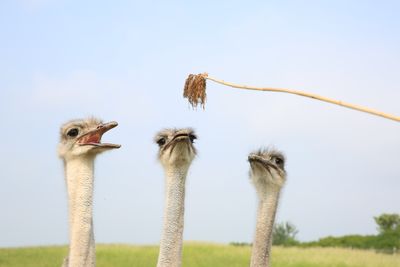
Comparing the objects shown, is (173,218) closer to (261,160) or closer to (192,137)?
(192,137)

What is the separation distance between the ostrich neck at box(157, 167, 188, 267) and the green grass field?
12726 millimetres

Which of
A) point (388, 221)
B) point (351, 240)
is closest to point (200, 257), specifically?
point (351, 240)

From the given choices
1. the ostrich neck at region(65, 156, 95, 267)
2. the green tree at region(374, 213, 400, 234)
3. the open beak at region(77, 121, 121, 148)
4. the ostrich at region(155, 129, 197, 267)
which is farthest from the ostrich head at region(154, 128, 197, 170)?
the green tree at region(374, 213, 400, 234)

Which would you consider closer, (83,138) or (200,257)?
(83,138)

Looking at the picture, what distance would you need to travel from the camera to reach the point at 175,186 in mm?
7734

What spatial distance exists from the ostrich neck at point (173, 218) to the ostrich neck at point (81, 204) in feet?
2.57

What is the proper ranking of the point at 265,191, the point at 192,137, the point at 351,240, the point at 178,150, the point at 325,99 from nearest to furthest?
the point at 325,99
the point at 178,150
the point at 265,191
the point at 192,137
the point at 351,240

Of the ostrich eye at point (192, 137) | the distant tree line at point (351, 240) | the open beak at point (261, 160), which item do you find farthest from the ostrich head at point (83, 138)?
the distant tree line at point (351, 240)

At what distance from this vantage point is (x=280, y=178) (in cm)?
793

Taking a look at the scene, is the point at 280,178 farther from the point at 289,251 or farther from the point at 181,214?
the point at 289,251

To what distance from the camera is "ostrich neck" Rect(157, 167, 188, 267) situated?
7.52 meters

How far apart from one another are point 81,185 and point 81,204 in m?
0.15

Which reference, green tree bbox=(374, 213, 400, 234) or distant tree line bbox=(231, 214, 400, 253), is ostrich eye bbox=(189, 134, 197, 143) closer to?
distant tree line bbox=(231, 214, 400, 253)

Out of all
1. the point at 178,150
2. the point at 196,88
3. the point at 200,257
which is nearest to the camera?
the point at 196,88
